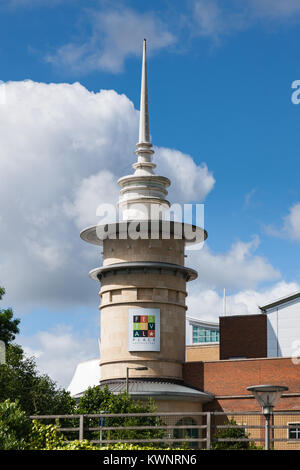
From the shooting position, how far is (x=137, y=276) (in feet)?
177

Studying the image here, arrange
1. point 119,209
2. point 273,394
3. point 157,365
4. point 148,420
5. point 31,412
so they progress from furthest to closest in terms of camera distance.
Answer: point 119,209 < point 157,365 < point 31,412 < point 148,420 < point 273,394

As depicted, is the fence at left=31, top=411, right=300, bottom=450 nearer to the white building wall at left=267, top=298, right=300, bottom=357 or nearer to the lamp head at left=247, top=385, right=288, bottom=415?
the lamp head at left=247, top=385, right=288, bottom=415

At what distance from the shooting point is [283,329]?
63.7 metres

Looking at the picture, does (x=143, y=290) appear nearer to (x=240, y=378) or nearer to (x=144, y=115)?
(x=240, y=378)

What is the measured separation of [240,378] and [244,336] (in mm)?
11640

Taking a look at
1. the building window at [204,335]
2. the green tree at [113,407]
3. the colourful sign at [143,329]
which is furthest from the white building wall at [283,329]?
the building window at [204,335]

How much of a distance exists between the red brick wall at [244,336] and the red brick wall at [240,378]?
10.3m

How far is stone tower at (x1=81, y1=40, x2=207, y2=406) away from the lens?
2094 inches

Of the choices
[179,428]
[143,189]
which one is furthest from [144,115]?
[179,428]

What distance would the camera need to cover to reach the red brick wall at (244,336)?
2520 inches

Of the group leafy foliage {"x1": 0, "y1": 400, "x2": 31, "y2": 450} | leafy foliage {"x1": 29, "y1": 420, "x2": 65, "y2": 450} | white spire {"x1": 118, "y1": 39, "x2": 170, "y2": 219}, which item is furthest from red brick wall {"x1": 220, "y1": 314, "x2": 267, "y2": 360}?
leafy foliage {"x1": 0, "y1": 400, "x2": 31, "y2": 450}
